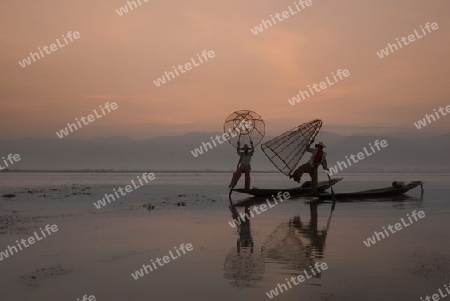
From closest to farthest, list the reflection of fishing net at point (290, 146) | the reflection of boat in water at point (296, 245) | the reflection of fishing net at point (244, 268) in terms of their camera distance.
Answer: the reflection of fishing net at point (244, 268) → the reflection of boat in water at point (296, 245) → the reflection of fishing net at point (290, 146)

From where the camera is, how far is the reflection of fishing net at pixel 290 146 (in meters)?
30.2

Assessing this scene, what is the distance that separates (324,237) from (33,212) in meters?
15.3

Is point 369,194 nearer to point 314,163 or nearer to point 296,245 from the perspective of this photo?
point 314,163

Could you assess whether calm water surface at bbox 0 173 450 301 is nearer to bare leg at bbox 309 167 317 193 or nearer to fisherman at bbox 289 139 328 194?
fisherman at bbox 289 139 328 194

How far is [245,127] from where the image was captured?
96.5ft

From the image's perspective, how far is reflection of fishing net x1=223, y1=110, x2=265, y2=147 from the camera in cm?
2945

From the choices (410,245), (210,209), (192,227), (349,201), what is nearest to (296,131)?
(349,201)

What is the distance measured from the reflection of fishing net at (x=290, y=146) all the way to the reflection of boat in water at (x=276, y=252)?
510 inches

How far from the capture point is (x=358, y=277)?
9.55 metres

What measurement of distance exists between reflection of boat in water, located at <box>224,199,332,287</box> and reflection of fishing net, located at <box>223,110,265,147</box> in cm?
1233

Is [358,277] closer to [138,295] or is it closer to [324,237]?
[138,295]

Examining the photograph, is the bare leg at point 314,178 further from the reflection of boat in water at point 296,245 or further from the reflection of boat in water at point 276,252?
the reflection of boat in water at point 276,252

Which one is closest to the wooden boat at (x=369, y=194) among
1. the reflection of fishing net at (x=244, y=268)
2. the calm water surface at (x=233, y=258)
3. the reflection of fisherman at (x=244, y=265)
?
the calm water surface at (x=233, y=258)

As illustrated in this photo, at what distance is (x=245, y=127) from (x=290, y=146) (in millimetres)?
3528
